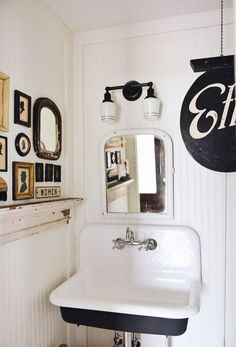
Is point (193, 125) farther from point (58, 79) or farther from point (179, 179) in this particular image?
point (58, 79)

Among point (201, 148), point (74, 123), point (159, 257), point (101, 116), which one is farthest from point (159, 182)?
point (74, 123)

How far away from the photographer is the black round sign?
59.6 inches

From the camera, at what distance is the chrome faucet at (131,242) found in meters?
1.56

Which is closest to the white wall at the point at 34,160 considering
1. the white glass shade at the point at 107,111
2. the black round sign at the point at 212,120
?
the white glass shade at the point at 107,111

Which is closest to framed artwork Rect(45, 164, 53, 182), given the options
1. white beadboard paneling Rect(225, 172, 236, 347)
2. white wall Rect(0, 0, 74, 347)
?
white wall Rect(0, 0, 74, 347)

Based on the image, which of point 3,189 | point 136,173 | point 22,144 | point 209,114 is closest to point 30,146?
point 22,144

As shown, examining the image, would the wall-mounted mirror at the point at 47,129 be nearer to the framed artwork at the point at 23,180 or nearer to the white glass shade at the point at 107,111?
the framed artwork at the point at 23,180

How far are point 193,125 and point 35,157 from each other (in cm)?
91

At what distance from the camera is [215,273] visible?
1530mm

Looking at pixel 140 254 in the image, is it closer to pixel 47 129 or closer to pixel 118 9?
pixel 47 129

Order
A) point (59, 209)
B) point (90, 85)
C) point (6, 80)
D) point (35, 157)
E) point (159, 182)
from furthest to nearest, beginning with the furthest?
1. point (90, 85)
2. point (159, 182)
3. point (59, 209)
4. point (35, 157)
5. point (6, 80)

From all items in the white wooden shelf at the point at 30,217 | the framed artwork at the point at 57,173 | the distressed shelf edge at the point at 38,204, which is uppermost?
the framed artwork at the point at 57,173

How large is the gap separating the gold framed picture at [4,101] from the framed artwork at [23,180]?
177mm

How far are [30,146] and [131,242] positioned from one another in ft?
2.56
